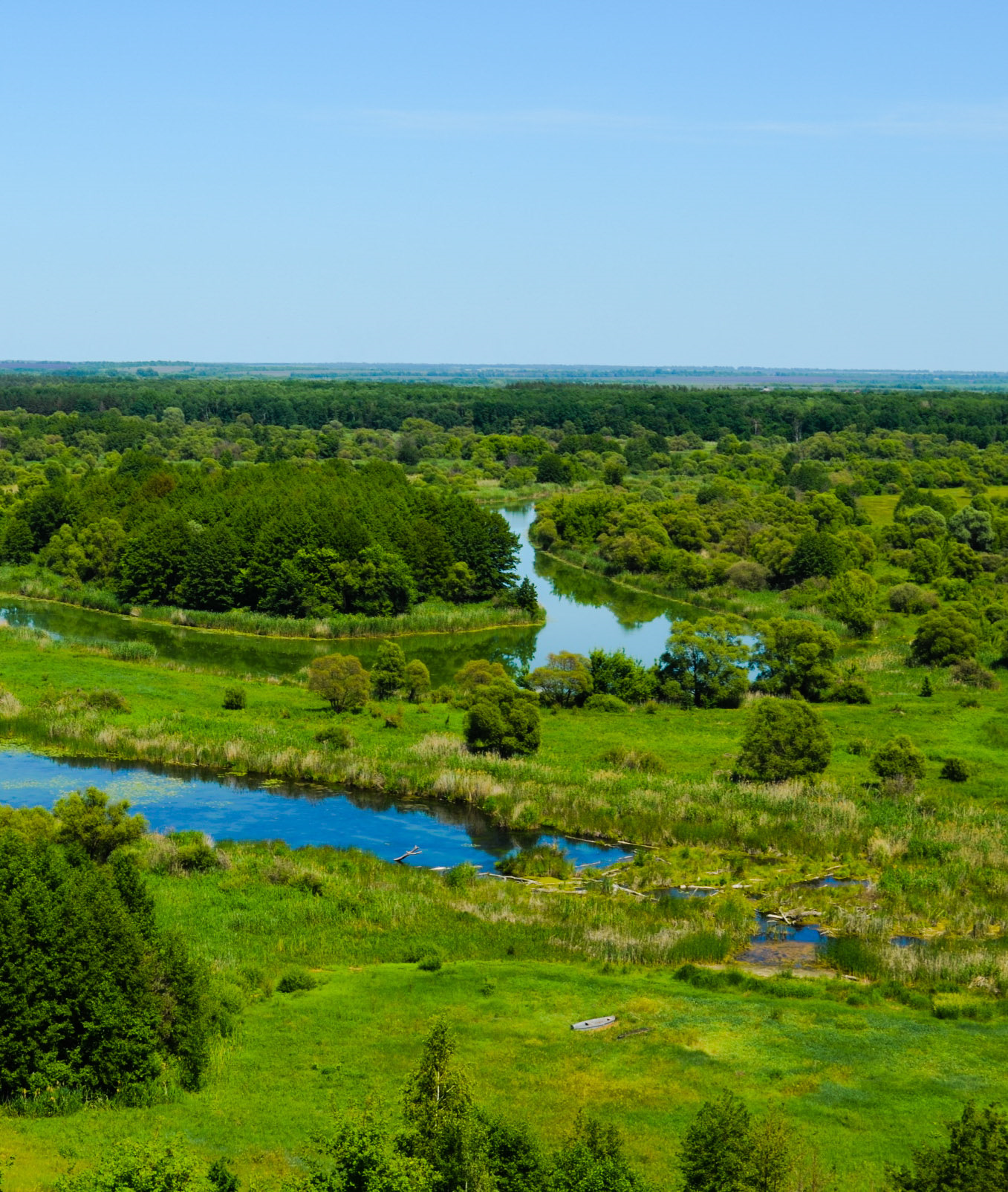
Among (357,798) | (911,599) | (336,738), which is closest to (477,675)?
(336,738)

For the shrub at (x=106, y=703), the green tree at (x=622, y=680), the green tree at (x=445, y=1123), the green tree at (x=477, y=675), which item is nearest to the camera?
the green tree at (x=445, y=1123)

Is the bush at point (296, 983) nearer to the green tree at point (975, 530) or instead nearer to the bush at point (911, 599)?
the bush at point (911, 599)

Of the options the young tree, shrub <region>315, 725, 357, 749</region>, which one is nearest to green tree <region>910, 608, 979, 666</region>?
the young tree

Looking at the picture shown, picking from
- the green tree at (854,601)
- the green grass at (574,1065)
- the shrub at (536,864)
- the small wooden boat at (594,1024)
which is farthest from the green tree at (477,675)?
the small wooden boat at (594,1024)

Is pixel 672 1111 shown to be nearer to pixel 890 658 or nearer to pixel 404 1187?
pixel 404 1187

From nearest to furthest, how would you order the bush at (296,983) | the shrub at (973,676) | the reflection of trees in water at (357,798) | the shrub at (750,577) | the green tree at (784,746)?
1. the bush at (296,983)
2. the reflection of trees in water at (357,798)
3. the green tree at (784,746)
4. the shrub at (973,676)
5. the shrub at (750,577)

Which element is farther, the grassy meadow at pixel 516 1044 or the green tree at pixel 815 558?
the green tree at pixel 815 558

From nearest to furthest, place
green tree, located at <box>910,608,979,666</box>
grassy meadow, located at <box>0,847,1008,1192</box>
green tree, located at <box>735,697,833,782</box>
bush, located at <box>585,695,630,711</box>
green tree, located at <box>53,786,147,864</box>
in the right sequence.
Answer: grassy meadow, located at <box>0,847,1008,1192</box> → green tree, located at <box>53,786,147,864</box> → green tree, located at <box>735,697,833,782</box> → bush, located at <box>585,695,630,711</box> → green tree, located at <box>910,608,979,666</box>

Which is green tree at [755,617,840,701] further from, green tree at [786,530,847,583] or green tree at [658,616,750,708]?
green tree at [786,530,847,583]
